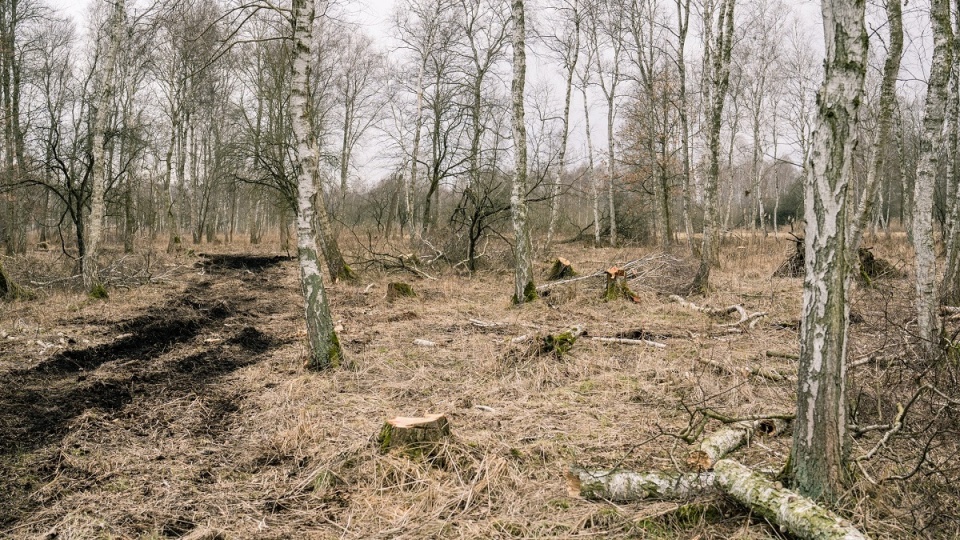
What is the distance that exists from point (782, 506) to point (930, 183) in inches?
195

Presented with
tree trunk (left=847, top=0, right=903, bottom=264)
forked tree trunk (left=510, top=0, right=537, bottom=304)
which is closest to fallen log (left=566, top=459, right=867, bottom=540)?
tree trunk (left=847, top=0, right=903, bottom=264)

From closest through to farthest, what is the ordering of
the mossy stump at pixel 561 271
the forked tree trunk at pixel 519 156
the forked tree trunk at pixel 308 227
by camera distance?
the forked tree trunk at pixel 308 227, the forked tree trunk at pixel 519 156, the mossy stump at pixel 561 271

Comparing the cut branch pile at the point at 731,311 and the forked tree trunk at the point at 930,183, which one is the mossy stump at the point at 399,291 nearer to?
the cut branch pile at the point at 731,311

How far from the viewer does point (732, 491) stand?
2.98 meters

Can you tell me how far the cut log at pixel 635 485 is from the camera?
3.21 metres

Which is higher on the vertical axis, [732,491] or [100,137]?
[100,137]

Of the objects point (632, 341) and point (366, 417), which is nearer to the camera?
point (366, 417)

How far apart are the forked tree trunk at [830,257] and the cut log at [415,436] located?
244 cm

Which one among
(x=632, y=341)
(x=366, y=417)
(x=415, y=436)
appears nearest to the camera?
(x=415, y=436)

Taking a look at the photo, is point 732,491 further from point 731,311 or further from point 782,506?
point 731,311

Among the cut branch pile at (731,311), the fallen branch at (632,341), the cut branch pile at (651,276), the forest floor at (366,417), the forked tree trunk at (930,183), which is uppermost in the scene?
the forked tree trunk at (930,183)

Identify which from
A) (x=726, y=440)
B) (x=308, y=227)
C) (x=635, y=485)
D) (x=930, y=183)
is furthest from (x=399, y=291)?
(x=930, y=183)

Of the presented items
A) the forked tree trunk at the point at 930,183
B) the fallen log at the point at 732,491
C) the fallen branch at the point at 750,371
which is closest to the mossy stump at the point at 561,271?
the fallen branch at the point at 750,371

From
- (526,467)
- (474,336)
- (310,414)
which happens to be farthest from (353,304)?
(526,467)
